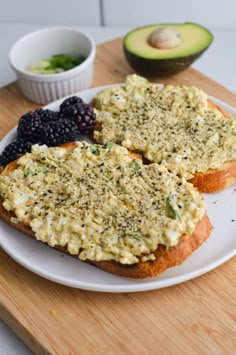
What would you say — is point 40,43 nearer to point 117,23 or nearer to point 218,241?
point 117,23

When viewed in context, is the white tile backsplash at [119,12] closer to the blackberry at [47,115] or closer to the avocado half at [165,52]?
the avocado half at [165,52]

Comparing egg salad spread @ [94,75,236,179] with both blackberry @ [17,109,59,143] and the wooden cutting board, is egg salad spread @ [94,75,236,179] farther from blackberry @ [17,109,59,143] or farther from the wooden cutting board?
the wooden cutting board

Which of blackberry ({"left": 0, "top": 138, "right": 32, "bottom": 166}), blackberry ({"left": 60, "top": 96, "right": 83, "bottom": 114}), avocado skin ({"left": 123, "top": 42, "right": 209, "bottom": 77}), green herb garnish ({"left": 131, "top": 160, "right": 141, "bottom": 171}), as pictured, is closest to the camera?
green herb garnish ({"left": 131, "top": 160, "right": 141, "bottom": 171})

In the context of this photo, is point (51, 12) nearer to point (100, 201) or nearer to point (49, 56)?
point (49, 56)

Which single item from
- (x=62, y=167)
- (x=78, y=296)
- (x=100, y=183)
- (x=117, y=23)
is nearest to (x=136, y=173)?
(x=100, y=183)

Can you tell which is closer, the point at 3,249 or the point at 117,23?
the point at 3,249

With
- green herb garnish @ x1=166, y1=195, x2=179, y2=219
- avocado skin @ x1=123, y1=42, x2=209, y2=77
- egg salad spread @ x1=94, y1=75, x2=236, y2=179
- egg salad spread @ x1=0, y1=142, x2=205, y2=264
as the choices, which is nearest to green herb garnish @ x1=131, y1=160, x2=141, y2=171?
egg salad spread @ x1=0, y1=142, x2=205, y2=264
